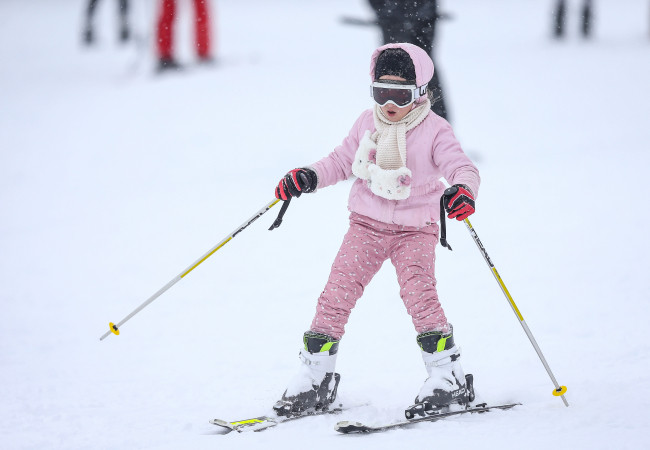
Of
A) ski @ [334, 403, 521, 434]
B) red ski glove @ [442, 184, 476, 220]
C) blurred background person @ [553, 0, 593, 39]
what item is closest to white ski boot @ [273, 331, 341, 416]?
ski @ [334, 403, 521, 434]

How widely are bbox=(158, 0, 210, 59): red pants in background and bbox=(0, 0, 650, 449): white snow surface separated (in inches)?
25.8

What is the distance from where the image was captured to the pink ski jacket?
9.64ft

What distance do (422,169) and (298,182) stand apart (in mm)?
513

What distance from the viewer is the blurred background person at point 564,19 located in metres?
14.0

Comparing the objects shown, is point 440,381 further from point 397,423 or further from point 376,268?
point 376,268

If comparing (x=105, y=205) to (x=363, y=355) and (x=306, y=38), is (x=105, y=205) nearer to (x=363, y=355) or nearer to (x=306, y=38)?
(x=363, y=355)

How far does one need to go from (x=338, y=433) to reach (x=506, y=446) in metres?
0.62

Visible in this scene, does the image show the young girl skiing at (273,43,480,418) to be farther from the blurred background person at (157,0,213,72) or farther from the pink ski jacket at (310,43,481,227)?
the blurred background person at (157,0,213,72)

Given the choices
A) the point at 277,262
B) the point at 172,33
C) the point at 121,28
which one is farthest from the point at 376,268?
the point at 121,28

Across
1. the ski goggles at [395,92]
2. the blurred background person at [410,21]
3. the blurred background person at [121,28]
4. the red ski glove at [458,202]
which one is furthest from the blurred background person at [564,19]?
the red ski glove at [458,202]

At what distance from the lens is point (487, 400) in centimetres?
311

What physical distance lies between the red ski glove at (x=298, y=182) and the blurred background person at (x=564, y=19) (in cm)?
1249

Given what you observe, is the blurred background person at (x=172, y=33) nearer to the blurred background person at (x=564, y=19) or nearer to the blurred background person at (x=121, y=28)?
the blurred background person at (x=121, y=28)

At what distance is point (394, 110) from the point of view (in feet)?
9.83
